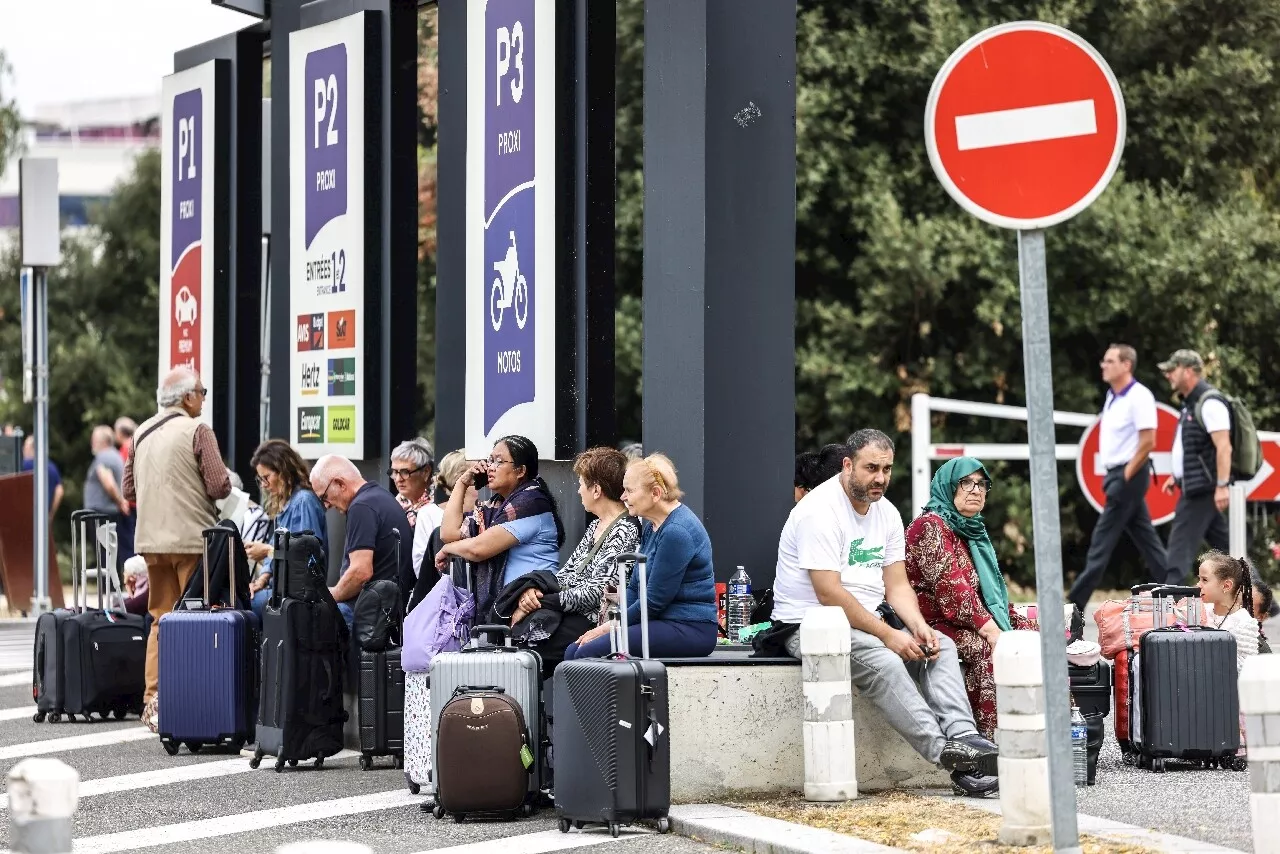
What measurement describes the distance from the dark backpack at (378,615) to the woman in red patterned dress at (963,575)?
272 centimetres

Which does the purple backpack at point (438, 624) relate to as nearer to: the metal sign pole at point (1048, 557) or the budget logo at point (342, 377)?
the budget logo at point (342, 377)

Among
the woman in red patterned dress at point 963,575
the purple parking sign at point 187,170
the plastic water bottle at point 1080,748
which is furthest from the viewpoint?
A: the purple parking sign at point 187,170

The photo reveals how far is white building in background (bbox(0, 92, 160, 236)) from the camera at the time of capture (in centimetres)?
10556

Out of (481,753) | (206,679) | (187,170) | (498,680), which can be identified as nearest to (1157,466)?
(187,170)

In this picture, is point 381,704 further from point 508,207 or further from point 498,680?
point 508,207

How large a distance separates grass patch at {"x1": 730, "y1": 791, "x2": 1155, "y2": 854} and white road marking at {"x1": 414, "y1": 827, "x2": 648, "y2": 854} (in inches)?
26.3

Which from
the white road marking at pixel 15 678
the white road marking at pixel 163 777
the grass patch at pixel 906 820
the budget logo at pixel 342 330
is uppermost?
the budget logo at pixel 342 330

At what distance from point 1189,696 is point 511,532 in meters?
3.21

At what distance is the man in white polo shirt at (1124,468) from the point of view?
15.1m

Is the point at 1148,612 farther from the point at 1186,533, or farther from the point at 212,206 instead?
the point at 212,206

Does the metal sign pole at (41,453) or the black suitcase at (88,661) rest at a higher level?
the metal sign pole at (41,453)

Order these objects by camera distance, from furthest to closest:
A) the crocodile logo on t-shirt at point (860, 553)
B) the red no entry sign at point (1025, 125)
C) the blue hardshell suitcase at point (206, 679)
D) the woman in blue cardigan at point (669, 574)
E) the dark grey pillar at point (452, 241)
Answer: the dark grey pillar at point (452, 241)
the blue hardshell suitcase at point (206, 679)
the crocodile logo on t-shirt at point (860, 553)
the woman in blue cardigan at point (669, 574)
the red no entry sign at point (1025, 125)

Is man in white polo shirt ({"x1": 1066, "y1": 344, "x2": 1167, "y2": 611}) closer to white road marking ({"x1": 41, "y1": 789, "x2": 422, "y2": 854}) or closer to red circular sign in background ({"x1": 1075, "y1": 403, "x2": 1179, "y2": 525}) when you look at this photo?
red circular sign in background ({"x1": 1075, "y1": 403, "x2": 1179, "y2": 525})

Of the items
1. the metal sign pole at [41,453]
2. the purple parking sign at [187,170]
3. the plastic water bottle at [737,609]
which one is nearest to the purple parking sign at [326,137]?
the purple parking sign at [187,170]
